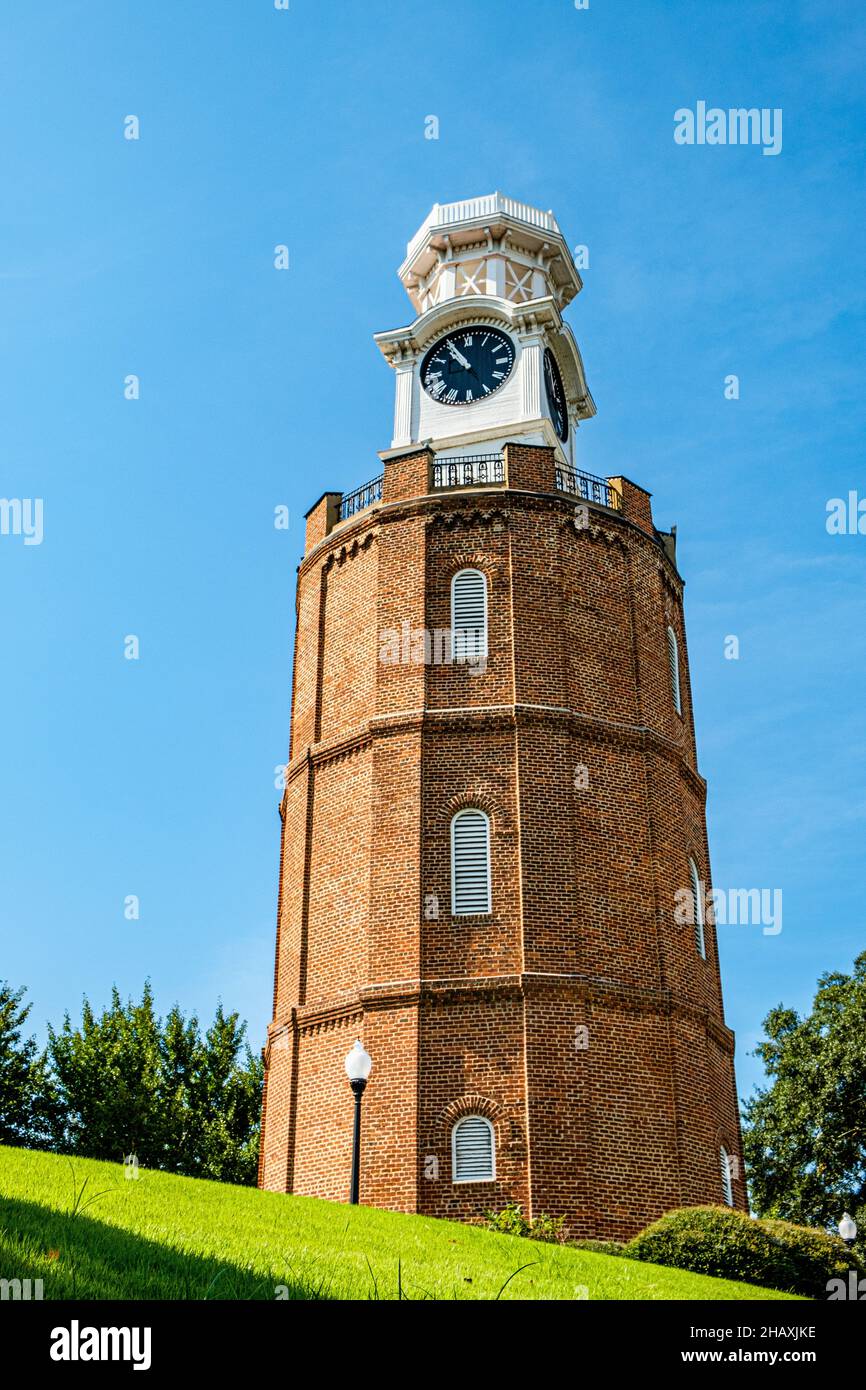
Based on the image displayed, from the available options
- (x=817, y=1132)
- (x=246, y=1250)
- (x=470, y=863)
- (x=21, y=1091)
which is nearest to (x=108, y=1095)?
(x=21, y=1091)

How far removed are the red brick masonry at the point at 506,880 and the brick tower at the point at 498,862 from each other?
0.06 metres

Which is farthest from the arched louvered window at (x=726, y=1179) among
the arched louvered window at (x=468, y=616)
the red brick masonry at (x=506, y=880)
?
the arched louvered window at (x=468, y=616)

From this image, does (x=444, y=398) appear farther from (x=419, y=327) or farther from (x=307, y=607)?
(x=307, y=607)

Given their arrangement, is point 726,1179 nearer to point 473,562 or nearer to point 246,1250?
point 473,562

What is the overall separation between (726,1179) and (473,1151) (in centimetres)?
606

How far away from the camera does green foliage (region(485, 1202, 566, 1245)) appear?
77.1ft

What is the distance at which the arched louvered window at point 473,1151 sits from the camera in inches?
975

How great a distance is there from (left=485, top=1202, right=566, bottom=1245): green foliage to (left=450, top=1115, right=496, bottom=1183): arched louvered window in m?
0.74

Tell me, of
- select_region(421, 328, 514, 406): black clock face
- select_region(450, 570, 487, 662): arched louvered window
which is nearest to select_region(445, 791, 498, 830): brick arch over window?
select_region(450, 570, 487, 662): arched louvered window

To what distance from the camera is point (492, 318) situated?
36594mm

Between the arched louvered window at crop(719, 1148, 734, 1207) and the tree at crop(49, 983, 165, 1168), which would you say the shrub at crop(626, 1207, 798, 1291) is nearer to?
the arched louvered window at crop(719, 1148, 734, 1207)
